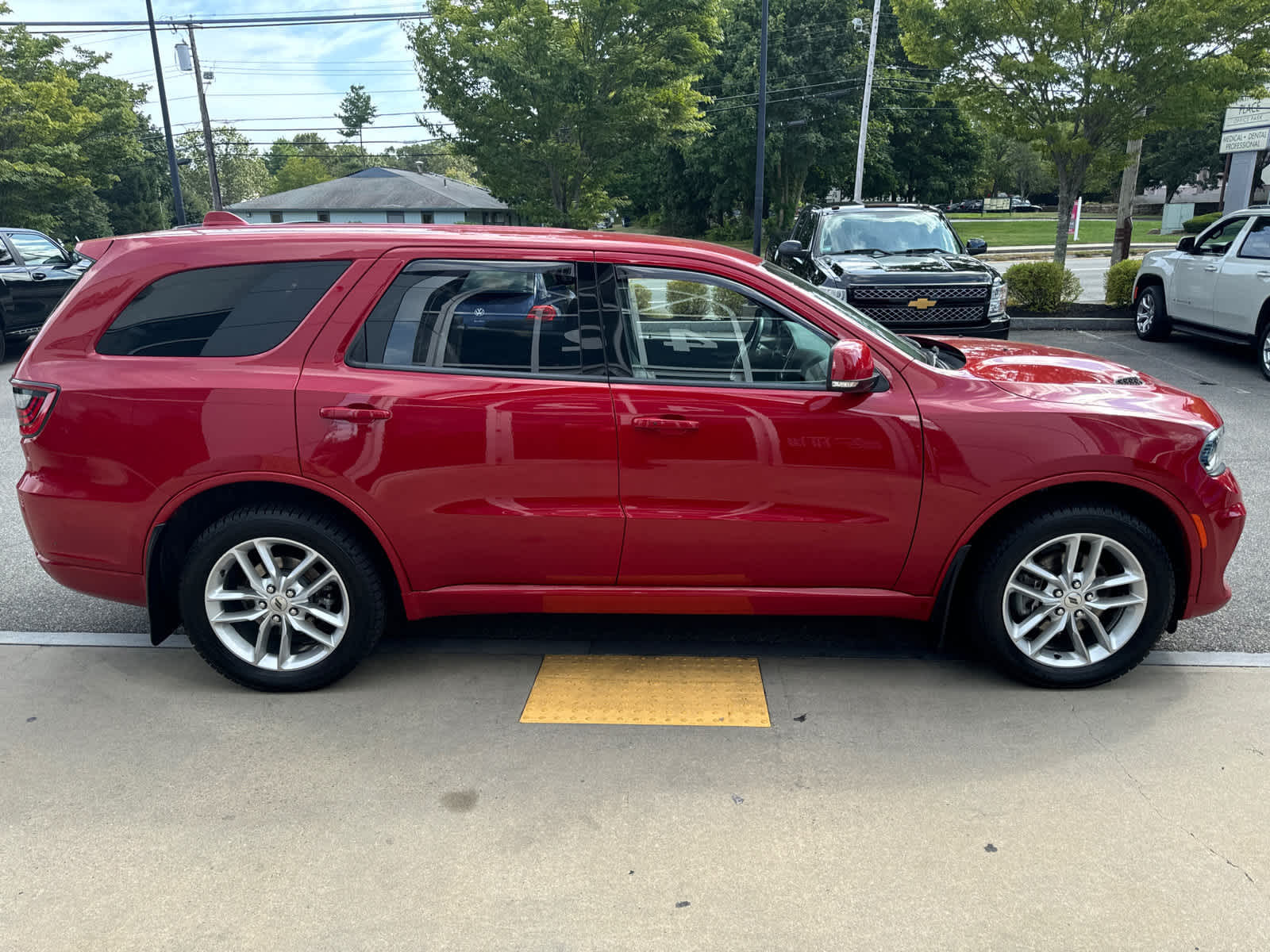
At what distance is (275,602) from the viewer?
364cm

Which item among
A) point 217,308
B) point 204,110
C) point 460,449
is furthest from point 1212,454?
point 204,110

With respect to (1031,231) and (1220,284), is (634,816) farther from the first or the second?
(1031,231)

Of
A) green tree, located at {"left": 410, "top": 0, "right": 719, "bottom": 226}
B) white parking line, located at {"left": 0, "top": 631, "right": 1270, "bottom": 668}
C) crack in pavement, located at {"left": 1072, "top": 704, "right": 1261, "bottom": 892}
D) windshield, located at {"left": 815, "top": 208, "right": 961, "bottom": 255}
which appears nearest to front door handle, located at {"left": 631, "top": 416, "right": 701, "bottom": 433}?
white parking line, located at {"left": 0, "top": 631, "right": 1270, "bottom": 668}

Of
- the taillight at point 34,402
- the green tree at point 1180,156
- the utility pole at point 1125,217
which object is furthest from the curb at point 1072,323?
the green tree at point 1180,156

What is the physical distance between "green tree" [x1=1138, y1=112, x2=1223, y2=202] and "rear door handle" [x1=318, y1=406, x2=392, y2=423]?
71.5m

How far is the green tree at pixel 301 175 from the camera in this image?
97875mm

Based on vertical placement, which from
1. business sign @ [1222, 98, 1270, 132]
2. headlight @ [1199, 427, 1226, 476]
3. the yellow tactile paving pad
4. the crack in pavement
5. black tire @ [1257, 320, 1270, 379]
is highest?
business sign @ [1222, 98, 1270, 132]

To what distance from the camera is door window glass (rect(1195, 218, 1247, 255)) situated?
10.8 metres

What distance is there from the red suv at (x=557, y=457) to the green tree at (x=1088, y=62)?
11855mm

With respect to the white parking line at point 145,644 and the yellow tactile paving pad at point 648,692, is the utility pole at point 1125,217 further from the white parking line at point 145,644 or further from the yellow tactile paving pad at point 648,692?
the yellow tactile paving pad at point 648,692

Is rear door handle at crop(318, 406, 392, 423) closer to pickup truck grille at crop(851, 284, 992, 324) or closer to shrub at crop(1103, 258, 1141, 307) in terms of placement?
pickup truck grille at crop(851, 284, 992, 324)

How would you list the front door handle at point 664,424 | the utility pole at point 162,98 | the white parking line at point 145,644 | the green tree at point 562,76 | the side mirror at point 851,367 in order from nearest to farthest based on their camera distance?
the side mirror at point 851,367
the front door handle at point 664,424
the white parking line at point 145,644
the green tree at point 562,76
the utility pole at point 162,98

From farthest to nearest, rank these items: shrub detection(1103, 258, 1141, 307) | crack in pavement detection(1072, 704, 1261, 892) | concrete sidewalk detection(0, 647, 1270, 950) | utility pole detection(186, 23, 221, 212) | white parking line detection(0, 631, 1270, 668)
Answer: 1. utility pole detection(186, 23, 221, 212)
2. shrub detection(1103, 258, 1141, 307)
3. white parking line detection(0, 631, 1270, 668)
4. crack in pavement detection(1072, 704, 1261, 892)
5. concrete sidewalk detection(0, 647, 1270, 950)

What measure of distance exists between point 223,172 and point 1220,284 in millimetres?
99444
